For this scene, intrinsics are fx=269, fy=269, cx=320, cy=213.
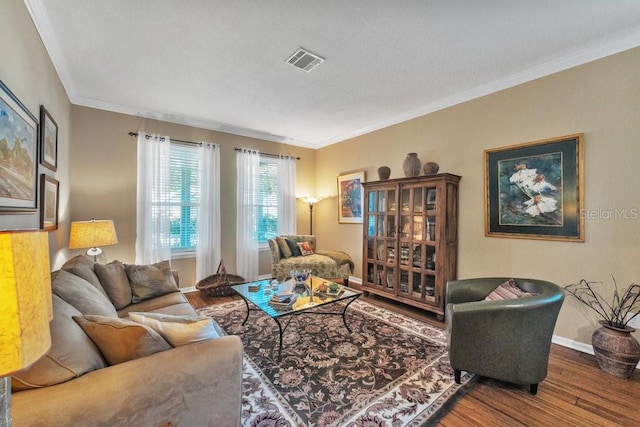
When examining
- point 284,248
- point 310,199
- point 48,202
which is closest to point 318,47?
point 48,202

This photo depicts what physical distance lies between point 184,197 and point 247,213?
40.0 inches

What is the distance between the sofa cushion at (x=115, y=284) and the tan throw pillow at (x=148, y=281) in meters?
0.05

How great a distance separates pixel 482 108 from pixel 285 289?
3.08m

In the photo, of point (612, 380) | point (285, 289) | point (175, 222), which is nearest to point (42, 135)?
point (175, 222)

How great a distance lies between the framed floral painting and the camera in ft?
8.29

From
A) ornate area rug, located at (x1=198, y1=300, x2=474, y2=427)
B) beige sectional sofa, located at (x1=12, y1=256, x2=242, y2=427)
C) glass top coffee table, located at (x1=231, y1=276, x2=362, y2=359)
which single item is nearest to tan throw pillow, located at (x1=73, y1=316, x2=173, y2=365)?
beige sectional sofa, located at (x1=12, y1=256, x2=242, y2=427)

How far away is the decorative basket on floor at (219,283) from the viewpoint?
12.7 feet

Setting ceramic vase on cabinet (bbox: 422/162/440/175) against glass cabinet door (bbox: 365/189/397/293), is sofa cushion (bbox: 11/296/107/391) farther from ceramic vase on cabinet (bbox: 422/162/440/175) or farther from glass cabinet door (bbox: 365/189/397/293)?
ceramic vase on cabinet (bbox: 422/162/440/175)

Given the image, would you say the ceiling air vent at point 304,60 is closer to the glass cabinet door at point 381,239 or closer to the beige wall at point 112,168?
the glass cabinet door at point 381,239

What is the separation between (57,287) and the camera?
63.9 inches

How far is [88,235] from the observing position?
9.07ft

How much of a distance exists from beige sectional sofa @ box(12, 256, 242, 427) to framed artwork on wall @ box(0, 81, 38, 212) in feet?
2.17

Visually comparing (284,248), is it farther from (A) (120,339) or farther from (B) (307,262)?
(A) (120,339)

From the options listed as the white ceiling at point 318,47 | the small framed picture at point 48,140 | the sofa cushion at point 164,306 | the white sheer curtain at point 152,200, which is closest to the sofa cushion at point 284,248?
the white sheer curtain at point 152,200
